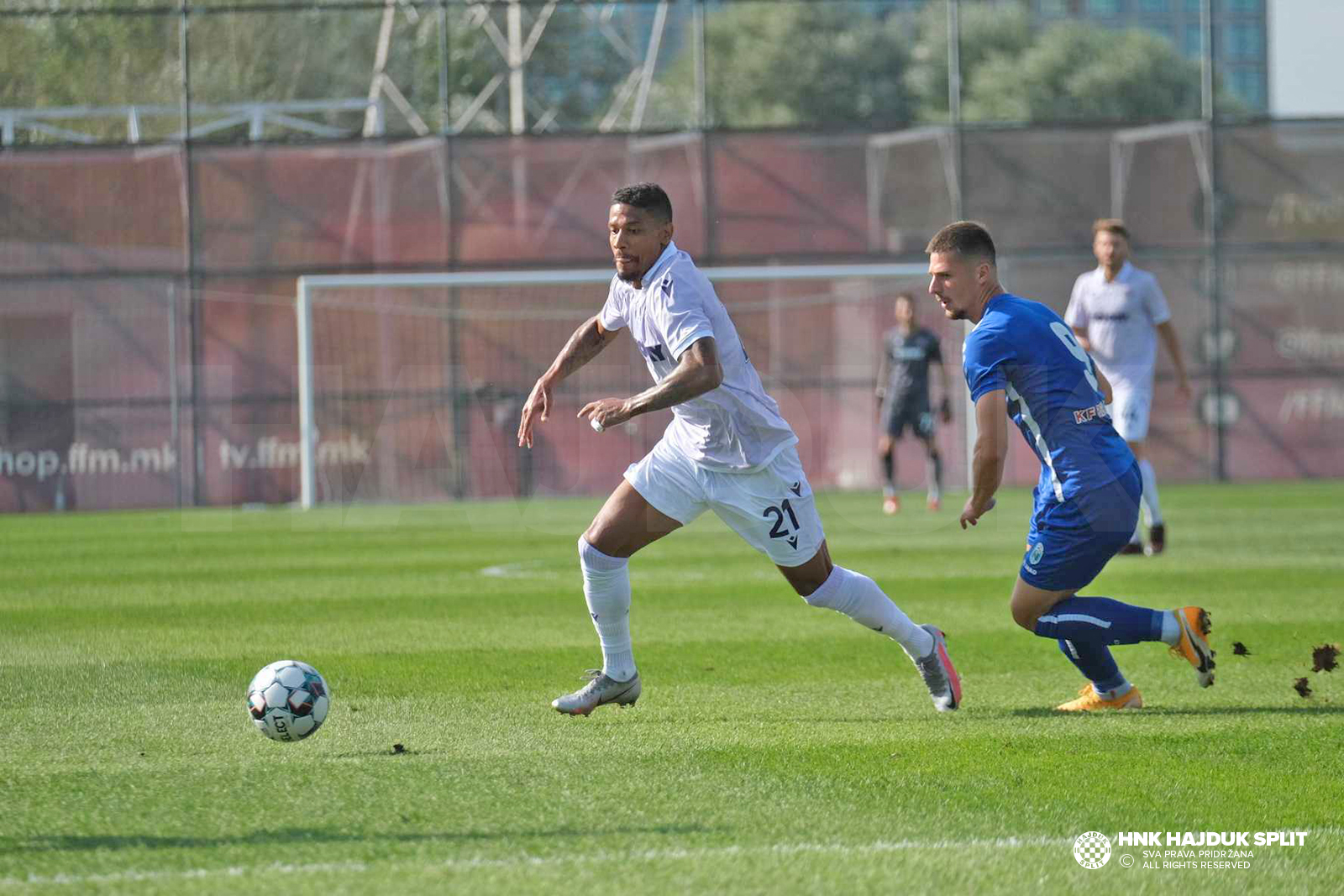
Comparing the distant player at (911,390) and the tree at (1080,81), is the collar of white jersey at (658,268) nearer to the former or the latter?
the distant player at (911,390)

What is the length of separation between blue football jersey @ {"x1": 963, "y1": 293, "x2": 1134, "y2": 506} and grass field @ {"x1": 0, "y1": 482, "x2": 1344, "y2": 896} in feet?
2.87

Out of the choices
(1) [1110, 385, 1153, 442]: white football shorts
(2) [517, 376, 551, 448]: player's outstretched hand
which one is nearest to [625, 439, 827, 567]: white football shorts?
(2) [517, 376, 551, 448]: player's outstretched hand

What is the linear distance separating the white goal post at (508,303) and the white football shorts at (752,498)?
44.8 feet

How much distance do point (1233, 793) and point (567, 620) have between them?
4951 mm

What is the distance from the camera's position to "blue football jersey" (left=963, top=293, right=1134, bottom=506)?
18.5 ft

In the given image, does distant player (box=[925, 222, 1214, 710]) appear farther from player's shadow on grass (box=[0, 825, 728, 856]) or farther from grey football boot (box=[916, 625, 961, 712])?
player's shadow on grass (box=[0, 825, 728, 856])

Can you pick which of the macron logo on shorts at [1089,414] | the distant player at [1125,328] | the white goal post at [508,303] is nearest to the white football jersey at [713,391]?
the macron logo on shorts at [1089,414]

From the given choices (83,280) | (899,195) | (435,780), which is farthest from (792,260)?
(435,780)

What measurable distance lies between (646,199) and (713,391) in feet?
2.34

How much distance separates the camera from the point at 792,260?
23.5 metres

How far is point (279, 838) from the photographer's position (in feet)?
13.4

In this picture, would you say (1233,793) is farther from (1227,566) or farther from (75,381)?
(75,381)

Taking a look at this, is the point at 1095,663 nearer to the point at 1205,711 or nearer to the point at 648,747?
the point at 1205,711

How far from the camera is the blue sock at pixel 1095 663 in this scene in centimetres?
594
